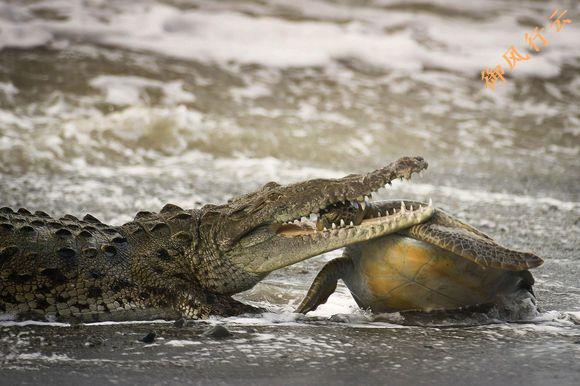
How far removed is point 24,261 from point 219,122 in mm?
7160

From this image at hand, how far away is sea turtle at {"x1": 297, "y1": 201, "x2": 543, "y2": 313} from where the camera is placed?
4754mm

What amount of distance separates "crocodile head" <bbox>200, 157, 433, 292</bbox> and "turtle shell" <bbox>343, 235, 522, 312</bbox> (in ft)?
0.48

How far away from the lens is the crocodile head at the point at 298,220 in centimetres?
489

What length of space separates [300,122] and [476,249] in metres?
7.75

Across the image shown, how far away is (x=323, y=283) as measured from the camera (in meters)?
5.11

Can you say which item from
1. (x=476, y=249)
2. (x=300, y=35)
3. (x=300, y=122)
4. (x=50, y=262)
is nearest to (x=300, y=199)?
(x=476, y=249)

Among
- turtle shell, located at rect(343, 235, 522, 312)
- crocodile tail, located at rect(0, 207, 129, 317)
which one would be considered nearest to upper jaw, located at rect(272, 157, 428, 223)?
turtle shell, located at rect(343, 235, 522, 312)

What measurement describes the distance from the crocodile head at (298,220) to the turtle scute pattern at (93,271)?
0.22m

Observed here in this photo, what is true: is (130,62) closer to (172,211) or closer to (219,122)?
(219,122)

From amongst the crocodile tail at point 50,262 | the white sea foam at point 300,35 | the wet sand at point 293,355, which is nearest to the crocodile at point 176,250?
the crocodile tail at point 50,262

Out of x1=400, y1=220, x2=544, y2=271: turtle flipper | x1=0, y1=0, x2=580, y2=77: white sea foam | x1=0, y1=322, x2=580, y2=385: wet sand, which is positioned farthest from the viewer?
x1=0, y1=0, x2=580, y2=77: white sea foam

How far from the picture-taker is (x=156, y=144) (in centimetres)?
1105

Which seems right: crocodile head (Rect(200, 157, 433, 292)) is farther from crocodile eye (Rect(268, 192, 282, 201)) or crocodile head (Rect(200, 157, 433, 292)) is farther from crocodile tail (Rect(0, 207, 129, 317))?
A: crocodile tail (Rect(0, 207, 129, 317))

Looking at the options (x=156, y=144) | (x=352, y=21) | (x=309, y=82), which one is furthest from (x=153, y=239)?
(x=352, y=21)
